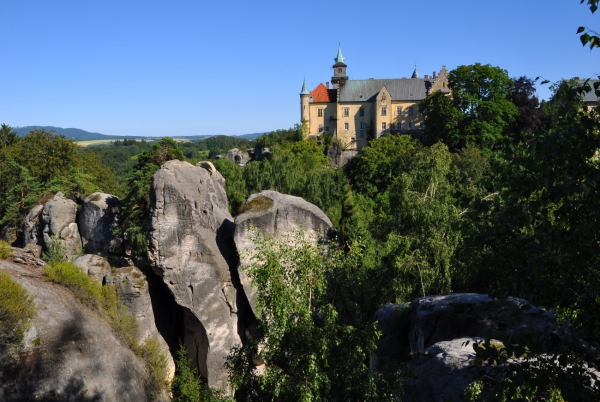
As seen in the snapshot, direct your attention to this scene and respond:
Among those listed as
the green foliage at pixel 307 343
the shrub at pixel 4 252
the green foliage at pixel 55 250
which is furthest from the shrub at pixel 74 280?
the green foliage at pixel 307 343

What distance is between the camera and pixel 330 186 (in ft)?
129

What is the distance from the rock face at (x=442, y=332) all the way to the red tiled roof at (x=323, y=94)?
63771 millimetres

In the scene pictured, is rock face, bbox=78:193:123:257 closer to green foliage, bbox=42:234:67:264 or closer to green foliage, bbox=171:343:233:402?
green foliage, bbox=42:234:67:264

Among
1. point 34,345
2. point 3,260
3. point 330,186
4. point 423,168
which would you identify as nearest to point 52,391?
point 34,345

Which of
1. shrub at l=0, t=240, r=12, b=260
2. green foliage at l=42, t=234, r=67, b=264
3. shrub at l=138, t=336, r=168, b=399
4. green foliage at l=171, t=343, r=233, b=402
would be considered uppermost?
shrub at l=0, t=240, r=12, b=260

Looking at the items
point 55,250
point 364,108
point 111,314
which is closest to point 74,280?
point 111,314

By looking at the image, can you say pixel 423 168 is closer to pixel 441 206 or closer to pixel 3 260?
pixel 441 206

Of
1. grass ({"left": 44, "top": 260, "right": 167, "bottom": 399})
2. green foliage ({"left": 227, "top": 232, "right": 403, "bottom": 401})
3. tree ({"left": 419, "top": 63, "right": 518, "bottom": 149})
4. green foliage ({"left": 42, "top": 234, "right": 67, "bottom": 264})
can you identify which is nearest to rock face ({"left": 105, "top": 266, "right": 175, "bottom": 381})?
grass ({"left": 44, "top": 260, "right": 167, "bottom": 399})

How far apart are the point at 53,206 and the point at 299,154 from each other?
35.8m

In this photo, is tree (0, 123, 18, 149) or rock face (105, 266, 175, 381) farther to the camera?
tree (0, 123, 18, 149)

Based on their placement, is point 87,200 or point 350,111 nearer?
point 87,200

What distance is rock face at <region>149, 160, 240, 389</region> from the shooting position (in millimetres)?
22438

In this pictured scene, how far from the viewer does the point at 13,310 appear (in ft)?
44.5

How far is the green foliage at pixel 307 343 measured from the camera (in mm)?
9633
